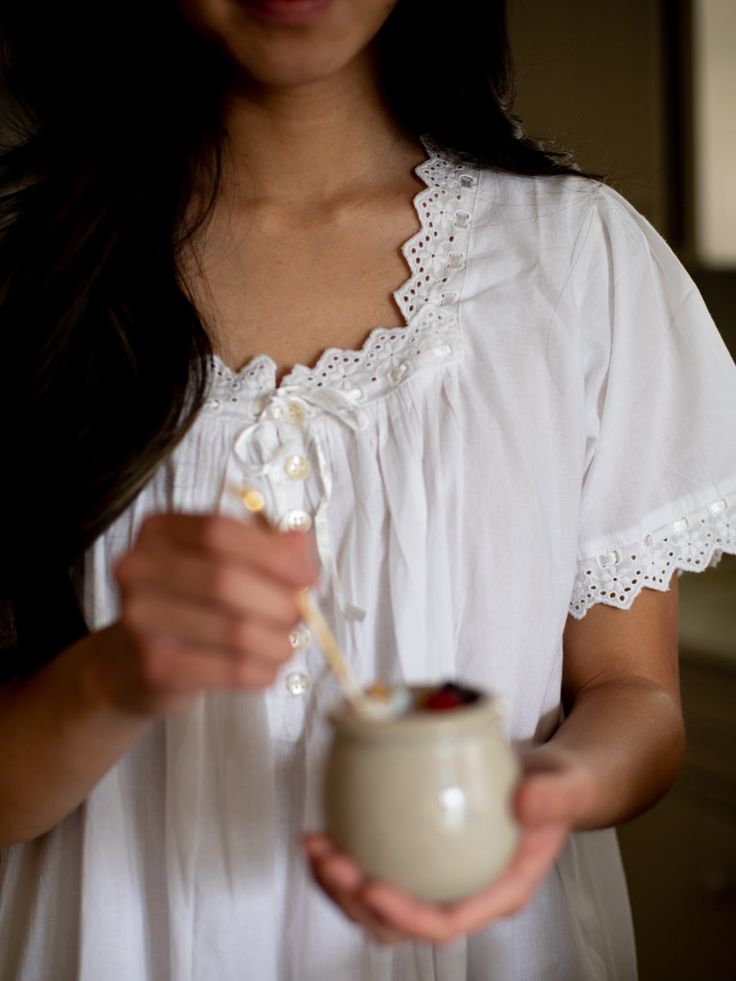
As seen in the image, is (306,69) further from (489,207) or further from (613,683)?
(613,683)

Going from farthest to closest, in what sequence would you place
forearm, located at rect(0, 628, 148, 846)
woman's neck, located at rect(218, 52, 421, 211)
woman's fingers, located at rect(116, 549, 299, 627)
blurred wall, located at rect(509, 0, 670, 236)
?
1. blurred wall, located at rect(509, 0, 670, 236)
2. woman's neck, located at rect(218, 52, 421, 211)
3. forearm, located at rect(0, 628, 148, 846)
4. woman's fingers, located at rect(116, 549, 299, 627)

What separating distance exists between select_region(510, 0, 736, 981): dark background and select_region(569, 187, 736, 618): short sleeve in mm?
1146

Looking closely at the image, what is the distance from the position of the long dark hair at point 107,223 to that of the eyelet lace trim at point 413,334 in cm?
5

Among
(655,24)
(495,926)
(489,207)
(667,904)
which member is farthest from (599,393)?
(655,24)

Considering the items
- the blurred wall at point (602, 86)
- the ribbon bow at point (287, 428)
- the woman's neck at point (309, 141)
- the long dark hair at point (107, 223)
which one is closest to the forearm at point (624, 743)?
the ribbon bow at point (287, 428)

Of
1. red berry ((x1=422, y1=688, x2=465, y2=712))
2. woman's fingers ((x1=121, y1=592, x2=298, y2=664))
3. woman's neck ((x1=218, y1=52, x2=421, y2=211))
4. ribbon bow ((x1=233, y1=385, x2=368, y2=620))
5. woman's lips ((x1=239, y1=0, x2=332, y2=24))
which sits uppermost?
woman's lips ((x1=239, y1=0, x2=332, y2=24))

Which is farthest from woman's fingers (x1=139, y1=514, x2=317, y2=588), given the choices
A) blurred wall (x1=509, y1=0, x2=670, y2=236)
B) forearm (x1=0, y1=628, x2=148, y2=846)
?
blurred wall (x1=509, y1=0, x2=670, y2=236)

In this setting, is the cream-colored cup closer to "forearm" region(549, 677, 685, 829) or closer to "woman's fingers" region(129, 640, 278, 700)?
"woman's fingers" region(129, 640, 278, 700)

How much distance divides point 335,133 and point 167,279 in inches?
7.9

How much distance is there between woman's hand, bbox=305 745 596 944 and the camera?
24.4 inches

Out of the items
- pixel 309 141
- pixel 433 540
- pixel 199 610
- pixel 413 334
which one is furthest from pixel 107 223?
pixel 199 610

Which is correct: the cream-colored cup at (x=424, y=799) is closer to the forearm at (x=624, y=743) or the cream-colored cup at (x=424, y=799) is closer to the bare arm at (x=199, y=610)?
the bare arm at (x=199, y=610)

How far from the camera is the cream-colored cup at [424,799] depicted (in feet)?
2.02

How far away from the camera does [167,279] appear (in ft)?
3.36
